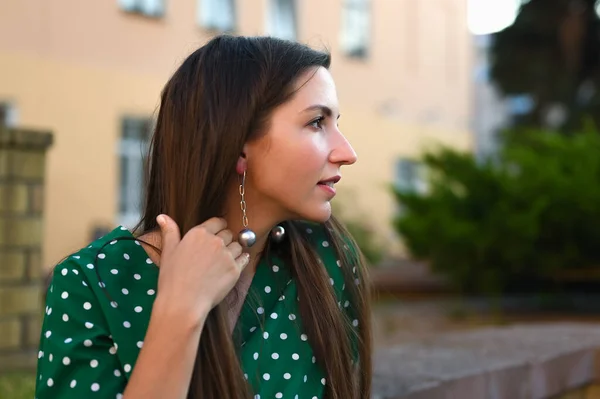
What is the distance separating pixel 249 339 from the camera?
1.84 m

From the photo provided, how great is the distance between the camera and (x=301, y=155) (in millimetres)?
1814

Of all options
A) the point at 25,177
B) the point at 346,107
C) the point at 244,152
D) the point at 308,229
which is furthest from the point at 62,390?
the point at 346,107

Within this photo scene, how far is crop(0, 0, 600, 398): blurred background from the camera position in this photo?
898 cm

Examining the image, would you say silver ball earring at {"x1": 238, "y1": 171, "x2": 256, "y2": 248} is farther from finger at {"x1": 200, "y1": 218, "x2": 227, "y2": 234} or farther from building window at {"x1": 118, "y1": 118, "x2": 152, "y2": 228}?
building window at {"x1": 118, "y1": 118, "x2": 152, "y2": 228}

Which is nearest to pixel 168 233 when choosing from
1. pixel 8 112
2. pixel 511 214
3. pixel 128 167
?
pixel 511 214

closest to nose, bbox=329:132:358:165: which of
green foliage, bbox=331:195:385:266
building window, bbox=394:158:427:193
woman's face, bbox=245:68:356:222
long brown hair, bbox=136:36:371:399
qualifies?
woman's face, bbox=245:68:356:222

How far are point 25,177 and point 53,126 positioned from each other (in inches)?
291

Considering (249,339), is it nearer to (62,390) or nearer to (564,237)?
(62,390)

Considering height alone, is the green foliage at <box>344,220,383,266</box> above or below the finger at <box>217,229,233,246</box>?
below

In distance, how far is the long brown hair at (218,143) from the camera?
169 centimetres

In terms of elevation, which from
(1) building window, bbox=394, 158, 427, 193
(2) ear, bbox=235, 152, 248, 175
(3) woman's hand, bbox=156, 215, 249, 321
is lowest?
(1) building window, bbox=394, 158, 427, 193

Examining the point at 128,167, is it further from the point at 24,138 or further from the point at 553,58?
the point at 553,58

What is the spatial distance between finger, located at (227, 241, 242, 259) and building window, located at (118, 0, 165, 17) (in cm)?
1230

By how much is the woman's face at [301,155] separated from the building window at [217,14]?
1328 centimetres
